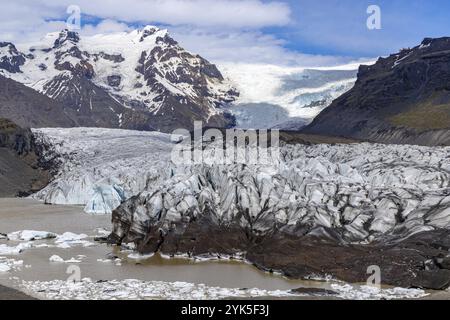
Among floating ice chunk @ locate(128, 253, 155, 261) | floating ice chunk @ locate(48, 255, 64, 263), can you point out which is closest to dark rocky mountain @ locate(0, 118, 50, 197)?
floating ice chunk @ locate(48, 255, 64, 263)

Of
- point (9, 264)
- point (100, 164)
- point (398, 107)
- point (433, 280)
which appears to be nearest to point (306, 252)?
point (433, 280)

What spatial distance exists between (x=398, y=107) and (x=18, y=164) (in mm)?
98791

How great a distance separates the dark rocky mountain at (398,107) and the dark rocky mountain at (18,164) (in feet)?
226

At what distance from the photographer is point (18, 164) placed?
277 feet

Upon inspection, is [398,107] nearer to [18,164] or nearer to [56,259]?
[18,164]

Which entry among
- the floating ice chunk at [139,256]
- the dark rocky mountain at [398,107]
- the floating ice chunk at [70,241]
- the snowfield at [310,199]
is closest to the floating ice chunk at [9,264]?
the floating ice chunk at [70,241]

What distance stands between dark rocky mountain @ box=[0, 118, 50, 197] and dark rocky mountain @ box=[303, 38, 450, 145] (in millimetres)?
69032

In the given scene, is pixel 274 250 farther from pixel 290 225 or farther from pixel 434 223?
pixel 434 223

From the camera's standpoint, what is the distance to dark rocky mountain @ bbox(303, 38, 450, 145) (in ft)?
418

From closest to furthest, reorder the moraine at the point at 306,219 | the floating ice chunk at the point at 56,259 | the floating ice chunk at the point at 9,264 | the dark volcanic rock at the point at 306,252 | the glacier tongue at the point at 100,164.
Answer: the dark volcanic rock at the point at 306,252 < the moraine at the point at 306,219 < the floating ice chunk at the point at 9,264 < the floating ice chunk at the point at 56,259 < the glacier tongue at the point at 100,164

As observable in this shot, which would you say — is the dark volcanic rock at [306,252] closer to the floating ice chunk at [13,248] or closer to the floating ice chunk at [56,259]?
the floating ice chunk at [56,259]

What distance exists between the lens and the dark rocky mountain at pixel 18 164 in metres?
73.4
